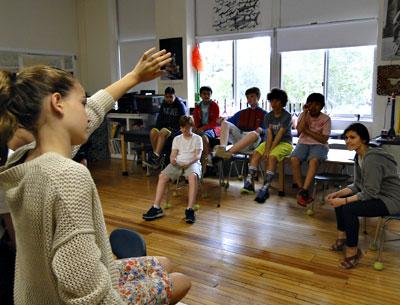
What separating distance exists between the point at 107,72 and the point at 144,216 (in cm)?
411

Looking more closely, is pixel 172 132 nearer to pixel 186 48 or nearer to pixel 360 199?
pixel 186 48

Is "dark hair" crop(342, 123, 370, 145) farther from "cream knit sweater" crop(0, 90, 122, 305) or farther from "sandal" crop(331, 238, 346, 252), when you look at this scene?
"cream knit sweater" crop(0, 90, 122, 305)

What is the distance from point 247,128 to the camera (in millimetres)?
5035

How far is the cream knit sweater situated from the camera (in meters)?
0.78

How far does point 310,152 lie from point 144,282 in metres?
3.18

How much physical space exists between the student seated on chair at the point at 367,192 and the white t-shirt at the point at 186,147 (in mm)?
1631

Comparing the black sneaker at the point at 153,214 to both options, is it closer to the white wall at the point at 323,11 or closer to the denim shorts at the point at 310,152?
the denim shorts at the point at 310,152

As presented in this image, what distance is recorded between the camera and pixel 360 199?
106 inches

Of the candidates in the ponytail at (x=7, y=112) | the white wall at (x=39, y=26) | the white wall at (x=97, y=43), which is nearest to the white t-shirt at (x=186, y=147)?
the ponytail at (x=7, y=112)

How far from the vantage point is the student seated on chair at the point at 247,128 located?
4.79 meters

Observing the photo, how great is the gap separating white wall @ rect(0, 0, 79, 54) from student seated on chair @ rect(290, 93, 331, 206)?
16.0 ft

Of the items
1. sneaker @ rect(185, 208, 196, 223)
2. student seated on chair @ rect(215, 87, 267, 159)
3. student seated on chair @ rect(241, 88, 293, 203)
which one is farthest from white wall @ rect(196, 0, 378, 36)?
sneaker @ rect(185, 208, 196, 223)

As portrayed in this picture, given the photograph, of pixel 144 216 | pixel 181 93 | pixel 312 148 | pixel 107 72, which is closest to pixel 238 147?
pixel 312 148

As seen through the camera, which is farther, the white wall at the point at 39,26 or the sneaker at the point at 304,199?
the white wall at the point at 39,26
